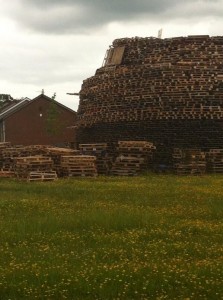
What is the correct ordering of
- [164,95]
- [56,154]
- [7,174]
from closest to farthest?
[7,174]
[56,154]
[164,95]

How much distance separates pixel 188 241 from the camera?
9.69 meters

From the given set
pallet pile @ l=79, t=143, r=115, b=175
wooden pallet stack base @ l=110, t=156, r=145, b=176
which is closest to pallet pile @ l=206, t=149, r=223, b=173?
wooden pallet stack base @ l=110, t=156, r=145, b=176

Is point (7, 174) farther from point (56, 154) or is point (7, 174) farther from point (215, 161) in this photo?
point (215, 161)

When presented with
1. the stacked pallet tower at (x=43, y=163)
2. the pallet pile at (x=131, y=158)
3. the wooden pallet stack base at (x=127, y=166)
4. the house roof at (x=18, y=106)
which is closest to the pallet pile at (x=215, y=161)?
the pallet pile at (x=131, y=158)

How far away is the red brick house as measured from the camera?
5747 centimetres

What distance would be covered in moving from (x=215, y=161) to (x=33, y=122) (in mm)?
34241

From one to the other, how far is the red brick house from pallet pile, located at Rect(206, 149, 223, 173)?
2951cm

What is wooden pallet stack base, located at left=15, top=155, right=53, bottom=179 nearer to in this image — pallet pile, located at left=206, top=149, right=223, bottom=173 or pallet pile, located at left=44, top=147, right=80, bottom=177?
pallet pile, located at left=44, top=147, right=80, bottom=177

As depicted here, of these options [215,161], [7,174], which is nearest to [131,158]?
[215,161]

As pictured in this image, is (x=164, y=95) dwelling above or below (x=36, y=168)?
above

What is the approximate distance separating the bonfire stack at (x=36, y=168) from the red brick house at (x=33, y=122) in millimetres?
30781

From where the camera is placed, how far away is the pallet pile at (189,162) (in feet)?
88.7

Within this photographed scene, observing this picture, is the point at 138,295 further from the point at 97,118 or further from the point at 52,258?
the point at 97,118

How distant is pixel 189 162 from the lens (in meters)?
27.6
